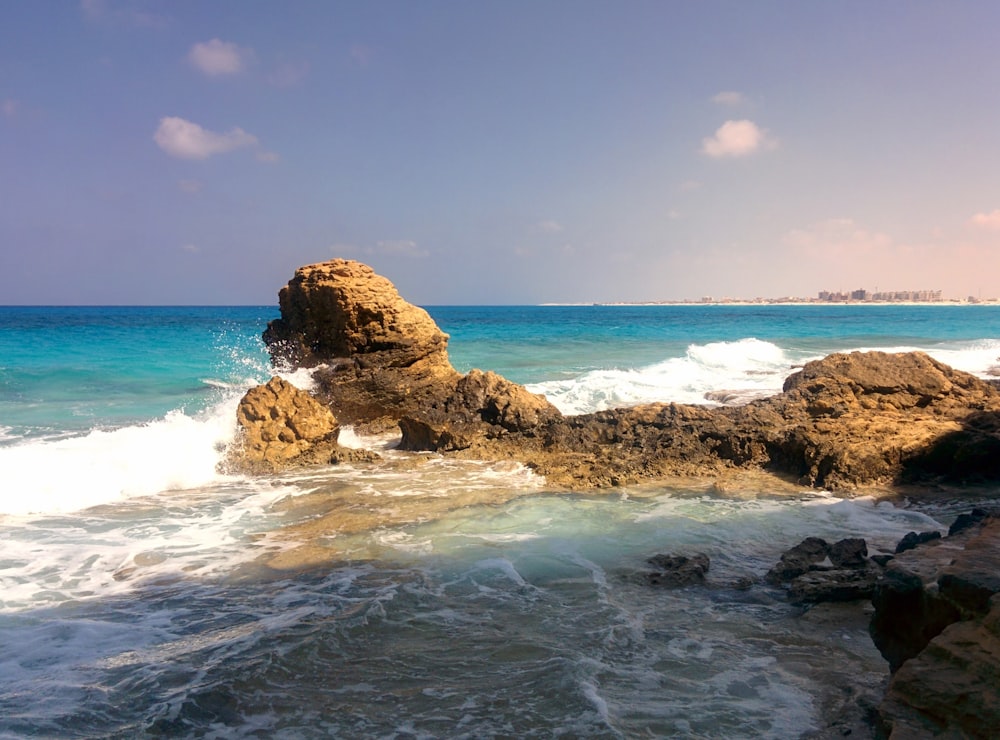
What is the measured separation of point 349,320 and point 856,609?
8.50 m

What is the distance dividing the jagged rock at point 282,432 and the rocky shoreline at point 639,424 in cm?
2

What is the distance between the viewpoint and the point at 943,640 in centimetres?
249

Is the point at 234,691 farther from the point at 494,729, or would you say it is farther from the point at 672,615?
the point at 672,615

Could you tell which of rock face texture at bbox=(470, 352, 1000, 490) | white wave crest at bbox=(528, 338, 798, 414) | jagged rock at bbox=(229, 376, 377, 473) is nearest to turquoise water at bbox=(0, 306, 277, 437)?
jagged rock at bbox=(229, 376, 377, 473)

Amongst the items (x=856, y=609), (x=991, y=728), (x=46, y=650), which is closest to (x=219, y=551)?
(x=46, y=650)

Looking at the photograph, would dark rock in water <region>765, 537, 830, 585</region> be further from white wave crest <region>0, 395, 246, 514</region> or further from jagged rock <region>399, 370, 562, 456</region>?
white wave crest <region>0, 395, 246, 514</region>

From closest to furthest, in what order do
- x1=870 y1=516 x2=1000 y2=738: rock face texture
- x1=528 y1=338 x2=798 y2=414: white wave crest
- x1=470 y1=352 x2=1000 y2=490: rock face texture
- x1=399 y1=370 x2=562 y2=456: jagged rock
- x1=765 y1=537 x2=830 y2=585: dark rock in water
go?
x1=870 y1=516 x2=1000 y2=738: rock face texture, x1=765 y1=537 x2=830 y2=585: dark rock in water, x1=470 y1=352 x2=1000 y2=490: rock face texture, x1=399 y1=370 x2=562 y2=456: jagged rock, x1=528 y1=338 x2=798 y2=414: white wave crest

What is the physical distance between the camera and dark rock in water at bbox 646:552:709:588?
4719 millimetres

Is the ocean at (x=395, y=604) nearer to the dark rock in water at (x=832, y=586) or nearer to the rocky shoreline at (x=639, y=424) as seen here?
the dark rock in water at (x=832, y=586)

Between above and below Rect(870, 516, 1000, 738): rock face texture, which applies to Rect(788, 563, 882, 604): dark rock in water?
below

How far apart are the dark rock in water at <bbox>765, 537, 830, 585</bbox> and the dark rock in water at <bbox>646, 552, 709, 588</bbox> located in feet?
1.56

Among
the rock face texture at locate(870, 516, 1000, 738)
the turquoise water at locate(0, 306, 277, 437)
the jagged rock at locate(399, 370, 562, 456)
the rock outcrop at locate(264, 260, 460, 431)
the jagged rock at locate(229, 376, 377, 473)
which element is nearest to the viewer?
the rock face texture at locate(870, 516, 1000, 738)

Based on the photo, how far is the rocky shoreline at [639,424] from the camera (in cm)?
695

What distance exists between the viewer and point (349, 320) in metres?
10.8
